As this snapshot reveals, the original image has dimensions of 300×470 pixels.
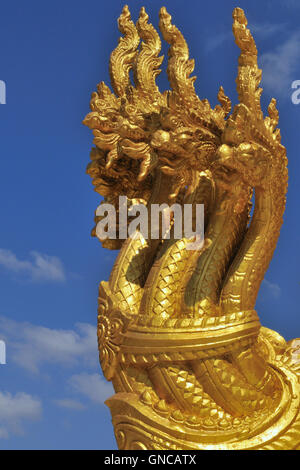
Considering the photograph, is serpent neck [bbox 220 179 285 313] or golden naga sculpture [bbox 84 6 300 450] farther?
serpent neck [bbox 220 179 285 313]

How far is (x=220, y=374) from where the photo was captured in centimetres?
311

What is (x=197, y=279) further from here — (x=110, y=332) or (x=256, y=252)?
(x=110, y=332)

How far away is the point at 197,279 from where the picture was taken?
340cm

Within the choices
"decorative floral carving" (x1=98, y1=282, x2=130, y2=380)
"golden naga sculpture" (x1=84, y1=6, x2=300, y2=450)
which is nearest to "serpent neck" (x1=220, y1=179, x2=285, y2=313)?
"golden naga sculpture" (x1=84, y1=6, x2=300, y2=450)

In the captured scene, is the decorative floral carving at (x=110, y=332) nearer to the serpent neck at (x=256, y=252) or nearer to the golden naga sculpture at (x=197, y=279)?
the golden naga sculpture at (x=197, y=279)

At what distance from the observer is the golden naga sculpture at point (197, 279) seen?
10.1ft

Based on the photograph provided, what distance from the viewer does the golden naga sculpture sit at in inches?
122

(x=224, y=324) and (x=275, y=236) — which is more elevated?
(x=275, y=236)

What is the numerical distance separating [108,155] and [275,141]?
3.40 ft

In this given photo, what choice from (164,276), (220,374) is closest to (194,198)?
(164,276)

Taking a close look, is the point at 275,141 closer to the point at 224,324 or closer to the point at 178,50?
the point at 178,50

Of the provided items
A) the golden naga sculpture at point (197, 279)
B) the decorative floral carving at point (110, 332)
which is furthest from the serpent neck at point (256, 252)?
the decorative floral carving at point (110, 332)

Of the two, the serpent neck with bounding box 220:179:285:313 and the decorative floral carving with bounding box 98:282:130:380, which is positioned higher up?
the serpent neck with bounding box 220:179:285:313

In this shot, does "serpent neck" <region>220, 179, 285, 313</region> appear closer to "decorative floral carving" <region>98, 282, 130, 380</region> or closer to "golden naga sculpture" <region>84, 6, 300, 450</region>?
"golden naga sculpture" <region>84, 6, 300, 450</region>
